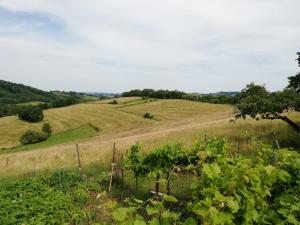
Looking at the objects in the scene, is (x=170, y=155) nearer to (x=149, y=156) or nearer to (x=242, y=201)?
(x=149, y=156)

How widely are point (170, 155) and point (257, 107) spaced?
1327cm

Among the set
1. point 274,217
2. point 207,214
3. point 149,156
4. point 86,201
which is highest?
point 207,214

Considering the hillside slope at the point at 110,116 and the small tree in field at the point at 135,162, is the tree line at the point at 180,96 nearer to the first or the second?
the hillside slope at the point at 110,116

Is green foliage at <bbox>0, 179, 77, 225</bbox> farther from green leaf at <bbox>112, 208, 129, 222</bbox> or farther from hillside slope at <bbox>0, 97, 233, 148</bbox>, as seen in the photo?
Answer: hillside slope at <bbox>0, 97, 233, 148</bbox>

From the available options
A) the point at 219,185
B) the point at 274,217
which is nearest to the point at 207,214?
the point at 219,185

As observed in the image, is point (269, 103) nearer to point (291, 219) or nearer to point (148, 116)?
point (291, 219)

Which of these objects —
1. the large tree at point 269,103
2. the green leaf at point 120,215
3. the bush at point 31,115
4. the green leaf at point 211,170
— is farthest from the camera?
the bush at point 31,115

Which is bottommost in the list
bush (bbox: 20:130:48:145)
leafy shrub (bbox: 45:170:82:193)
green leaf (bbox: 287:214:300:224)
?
bush (bbox: 20:130:48:145)

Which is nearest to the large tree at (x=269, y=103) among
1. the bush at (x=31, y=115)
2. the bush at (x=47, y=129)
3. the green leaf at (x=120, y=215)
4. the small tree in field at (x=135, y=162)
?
the small tree in field at (x=135, y=162)

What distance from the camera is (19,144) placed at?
250 ft

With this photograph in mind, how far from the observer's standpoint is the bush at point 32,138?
250 ft

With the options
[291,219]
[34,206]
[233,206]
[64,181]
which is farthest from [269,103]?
[233,206]

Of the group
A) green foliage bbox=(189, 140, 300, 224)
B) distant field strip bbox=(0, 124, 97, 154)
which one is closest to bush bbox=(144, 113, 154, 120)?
distant field strip bbox=(0, 124, 97, 154)

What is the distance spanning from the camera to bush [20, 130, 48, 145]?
76062 mm
